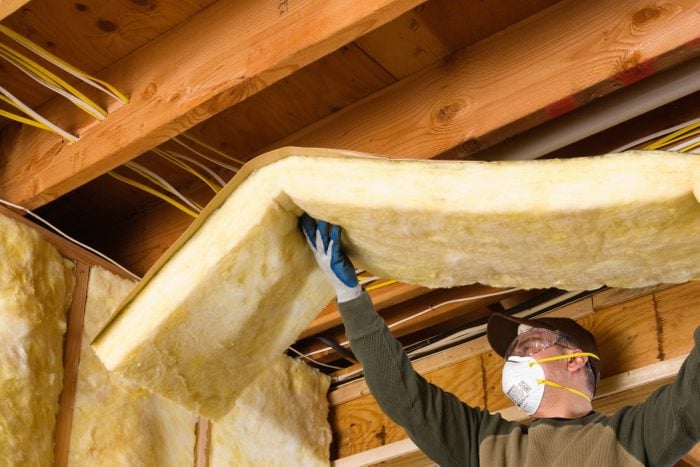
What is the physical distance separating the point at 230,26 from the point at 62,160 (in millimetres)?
546

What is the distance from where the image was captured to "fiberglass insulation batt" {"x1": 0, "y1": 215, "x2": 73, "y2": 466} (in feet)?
7.10

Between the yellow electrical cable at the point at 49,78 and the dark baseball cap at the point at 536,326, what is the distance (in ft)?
3.78

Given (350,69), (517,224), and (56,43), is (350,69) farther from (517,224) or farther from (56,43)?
(517,224)

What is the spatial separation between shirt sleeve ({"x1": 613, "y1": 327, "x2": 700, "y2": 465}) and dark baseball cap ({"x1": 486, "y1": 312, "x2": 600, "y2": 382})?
382 mm

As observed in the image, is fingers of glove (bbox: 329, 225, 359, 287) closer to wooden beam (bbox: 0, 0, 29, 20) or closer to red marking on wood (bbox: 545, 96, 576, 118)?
red marking on wood (bbox: 545, 96, 576, 118)

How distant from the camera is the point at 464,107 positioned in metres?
2.28

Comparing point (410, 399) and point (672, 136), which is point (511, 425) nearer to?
point (410, 399)

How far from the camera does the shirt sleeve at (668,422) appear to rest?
73.7 inches

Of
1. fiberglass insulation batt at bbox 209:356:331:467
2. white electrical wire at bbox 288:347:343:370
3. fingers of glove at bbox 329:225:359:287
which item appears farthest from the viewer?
white electrical wire at bbox 288:347:343:370

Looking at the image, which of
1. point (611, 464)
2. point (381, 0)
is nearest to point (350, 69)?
point (381, 0)

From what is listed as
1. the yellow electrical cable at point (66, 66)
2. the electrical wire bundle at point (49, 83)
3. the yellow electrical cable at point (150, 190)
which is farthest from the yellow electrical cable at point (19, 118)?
the yellow electrical cable at point (150, 190)

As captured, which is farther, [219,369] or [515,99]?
[515,99]

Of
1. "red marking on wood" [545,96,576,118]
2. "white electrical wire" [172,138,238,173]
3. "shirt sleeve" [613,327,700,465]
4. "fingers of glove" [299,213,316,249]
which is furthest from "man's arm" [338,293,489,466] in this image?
"white electrical wire" [172,138,238,173]

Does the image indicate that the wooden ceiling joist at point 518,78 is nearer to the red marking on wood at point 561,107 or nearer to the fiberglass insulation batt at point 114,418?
the red marking on wood at point 561,107
